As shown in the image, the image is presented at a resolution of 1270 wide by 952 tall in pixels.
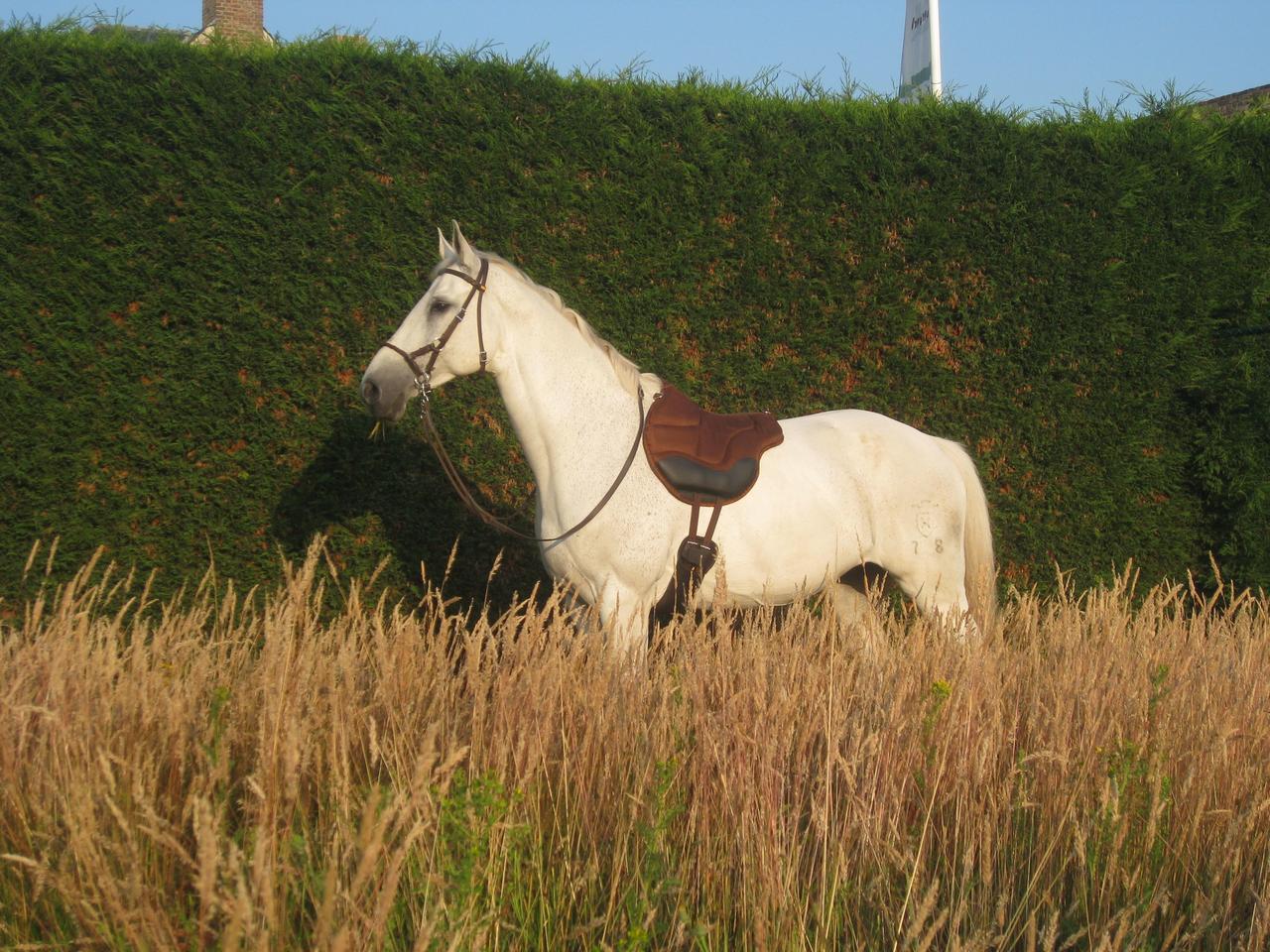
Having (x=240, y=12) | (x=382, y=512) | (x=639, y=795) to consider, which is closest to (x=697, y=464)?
(x=639, y=795)

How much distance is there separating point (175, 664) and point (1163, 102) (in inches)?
245

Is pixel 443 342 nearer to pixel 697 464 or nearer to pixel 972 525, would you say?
pixel 697 464

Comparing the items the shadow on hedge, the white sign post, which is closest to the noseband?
the shadow on hedge

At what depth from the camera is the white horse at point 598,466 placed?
3730 mm

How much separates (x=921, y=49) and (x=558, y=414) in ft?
16.4

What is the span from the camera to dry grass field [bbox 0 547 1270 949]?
6.35ft

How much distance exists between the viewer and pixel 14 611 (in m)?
4.79

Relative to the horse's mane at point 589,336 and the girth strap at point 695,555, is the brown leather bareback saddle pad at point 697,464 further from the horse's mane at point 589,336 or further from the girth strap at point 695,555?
the horse's mane at point 589,336

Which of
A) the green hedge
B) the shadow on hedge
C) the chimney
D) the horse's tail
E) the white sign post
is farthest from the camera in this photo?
the chimney

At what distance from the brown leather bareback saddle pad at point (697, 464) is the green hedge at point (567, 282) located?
160cm

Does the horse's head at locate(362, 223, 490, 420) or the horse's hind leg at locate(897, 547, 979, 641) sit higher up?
the horse's head at locate(362, 223, 490, 420)

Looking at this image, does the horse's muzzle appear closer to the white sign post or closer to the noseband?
the noseband

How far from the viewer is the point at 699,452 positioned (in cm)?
385

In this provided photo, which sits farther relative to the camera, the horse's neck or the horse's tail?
the horse's tail
